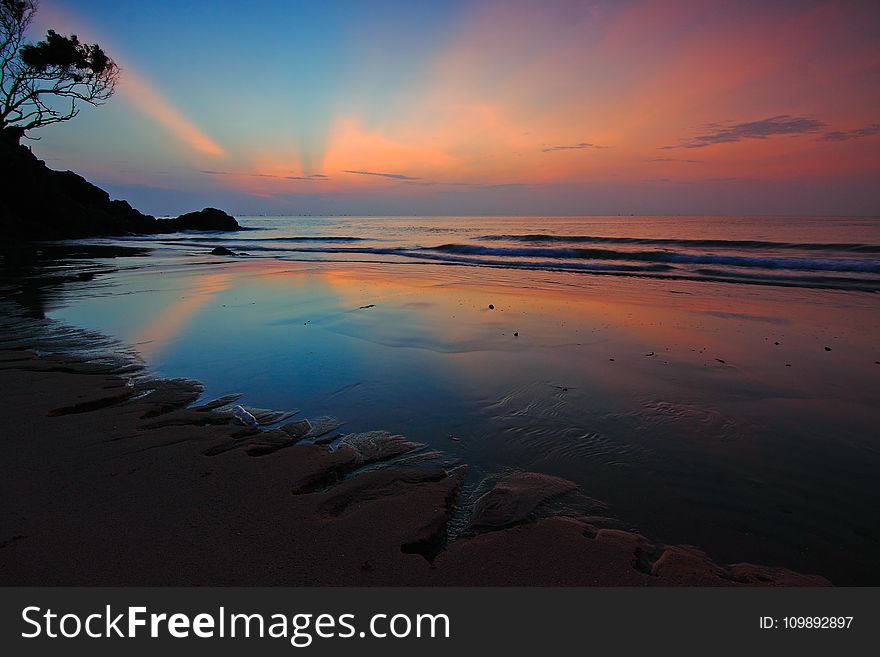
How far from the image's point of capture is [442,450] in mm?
3725

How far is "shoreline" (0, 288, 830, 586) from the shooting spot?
229cm

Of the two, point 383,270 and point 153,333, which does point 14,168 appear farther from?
point 153,333

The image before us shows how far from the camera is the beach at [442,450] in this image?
7.97 ft

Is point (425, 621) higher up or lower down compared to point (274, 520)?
lower down

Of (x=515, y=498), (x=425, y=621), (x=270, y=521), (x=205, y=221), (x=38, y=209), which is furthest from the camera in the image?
(x=205, y=221)

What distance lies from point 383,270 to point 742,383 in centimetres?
1449

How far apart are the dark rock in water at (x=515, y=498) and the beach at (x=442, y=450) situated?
2cm

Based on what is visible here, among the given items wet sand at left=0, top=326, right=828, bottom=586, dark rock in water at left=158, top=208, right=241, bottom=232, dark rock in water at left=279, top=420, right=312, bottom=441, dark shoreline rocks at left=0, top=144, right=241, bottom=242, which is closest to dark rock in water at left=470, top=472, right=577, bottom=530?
wet sand at left=0, top=326, right=828, bottom=586

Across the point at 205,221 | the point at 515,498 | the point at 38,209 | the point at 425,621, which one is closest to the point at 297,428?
the point at 515,498

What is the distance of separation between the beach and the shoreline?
0.02 m

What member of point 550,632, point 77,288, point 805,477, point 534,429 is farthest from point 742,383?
point 77,288

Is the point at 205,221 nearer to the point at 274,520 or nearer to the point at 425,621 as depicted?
the point at 274,520

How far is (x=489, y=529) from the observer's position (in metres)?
2.70

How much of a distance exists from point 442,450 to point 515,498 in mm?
855
